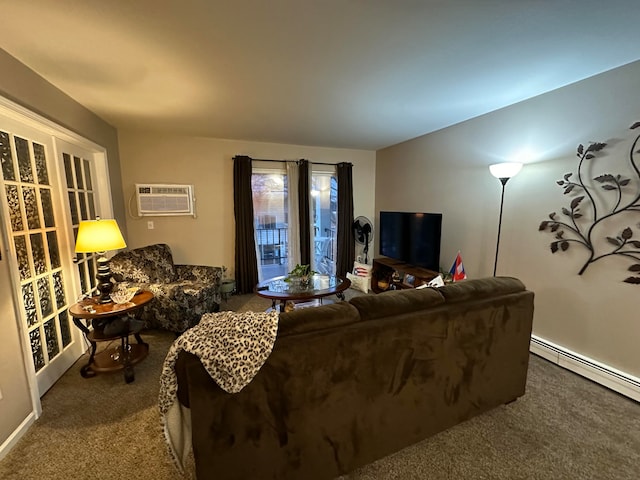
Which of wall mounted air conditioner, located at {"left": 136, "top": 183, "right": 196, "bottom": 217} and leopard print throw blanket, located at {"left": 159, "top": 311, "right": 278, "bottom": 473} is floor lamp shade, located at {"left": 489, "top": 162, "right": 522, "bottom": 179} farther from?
wall mounted air conditioner, located at {"left": 136, "top": 183, "right": 196, "bottom": 217}

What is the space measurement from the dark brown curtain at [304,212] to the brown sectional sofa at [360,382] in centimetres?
311

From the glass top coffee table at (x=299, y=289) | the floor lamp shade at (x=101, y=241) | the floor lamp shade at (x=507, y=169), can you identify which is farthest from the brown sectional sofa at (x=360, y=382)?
the floor lamp shade at (x=101, y=241)

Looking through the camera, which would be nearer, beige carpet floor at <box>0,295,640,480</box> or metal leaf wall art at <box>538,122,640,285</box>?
beige carpet floor at <box>0,295,640,480</box>

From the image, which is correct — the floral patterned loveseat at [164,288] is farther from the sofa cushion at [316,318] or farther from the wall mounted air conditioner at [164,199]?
the sofa cushion at [316,318]

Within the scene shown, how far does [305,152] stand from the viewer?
179 inches

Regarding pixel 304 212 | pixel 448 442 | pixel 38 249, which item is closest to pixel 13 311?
pixel 38 249

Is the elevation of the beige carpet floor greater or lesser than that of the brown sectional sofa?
lesser

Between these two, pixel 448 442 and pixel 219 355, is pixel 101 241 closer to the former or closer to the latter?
pixel 219 355

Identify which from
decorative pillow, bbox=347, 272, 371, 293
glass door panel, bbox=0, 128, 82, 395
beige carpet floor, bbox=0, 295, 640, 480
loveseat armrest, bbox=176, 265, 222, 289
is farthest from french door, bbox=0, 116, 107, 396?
decorative pillow, bbox=347, 272, 371, 293

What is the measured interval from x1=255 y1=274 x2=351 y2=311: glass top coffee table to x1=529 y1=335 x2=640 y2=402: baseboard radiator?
1961 millimetres

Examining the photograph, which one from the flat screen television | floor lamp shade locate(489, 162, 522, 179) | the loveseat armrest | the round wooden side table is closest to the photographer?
the round wooden side table

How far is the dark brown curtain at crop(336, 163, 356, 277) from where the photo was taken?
15.5 ft

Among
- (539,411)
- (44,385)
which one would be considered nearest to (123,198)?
(44,385)

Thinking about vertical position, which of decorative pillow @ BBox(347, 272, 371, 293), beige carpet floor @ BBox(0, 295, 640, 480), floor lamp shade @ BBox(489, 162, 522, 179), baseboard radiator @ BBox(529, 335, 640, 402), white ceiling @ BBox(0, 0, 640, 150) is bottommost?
beige carpet floor @ BBox(0, 295, 640, 480)
